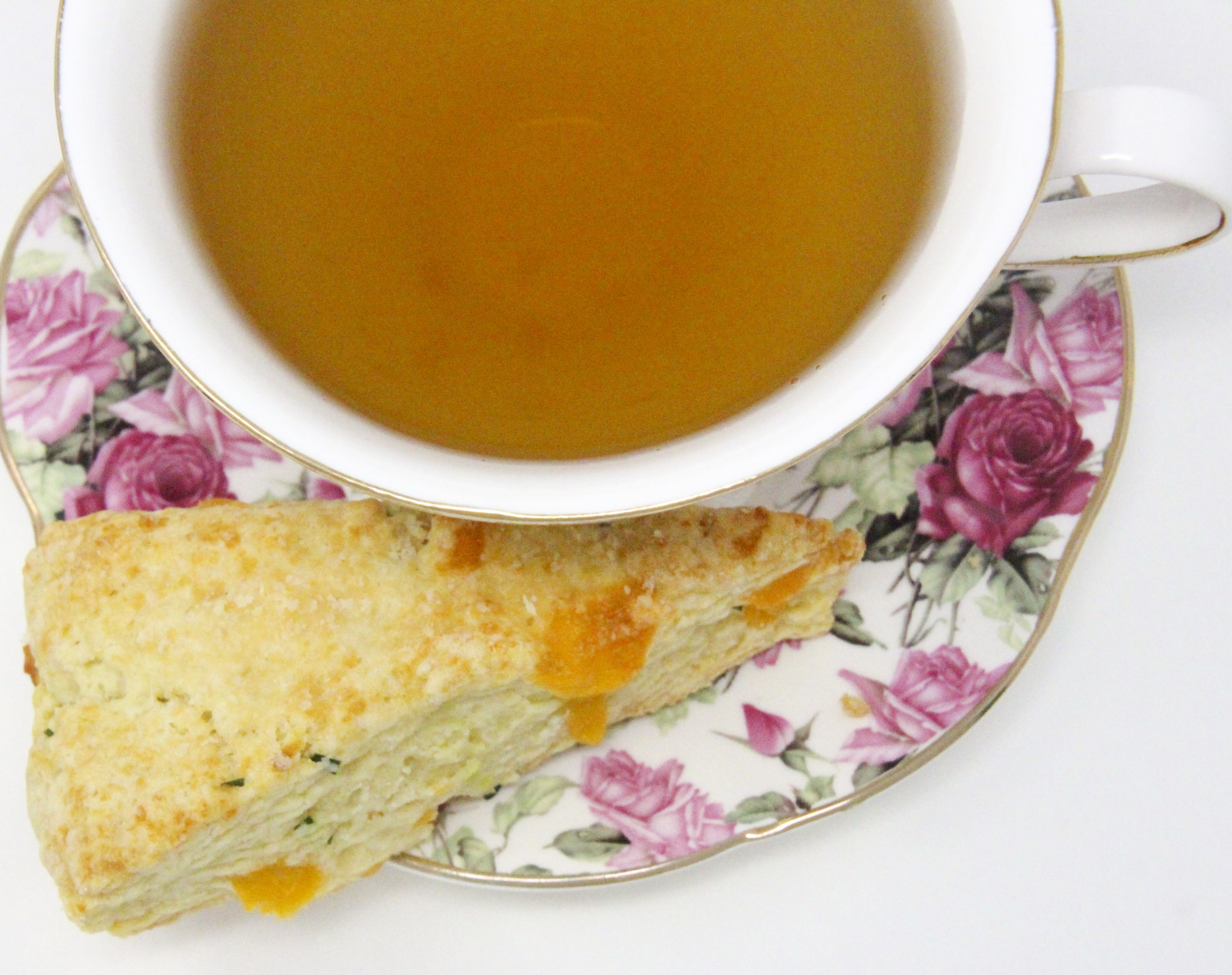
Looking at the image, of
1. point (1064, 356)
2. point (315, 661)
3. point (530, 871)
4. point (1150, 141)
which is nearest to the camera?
point (1150, 141)

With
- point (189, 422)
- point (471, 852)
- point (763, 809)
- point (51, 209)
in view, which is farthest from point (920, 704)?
point (51, 209)

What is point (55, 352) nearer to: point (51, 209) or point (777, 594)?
point (51, 209)

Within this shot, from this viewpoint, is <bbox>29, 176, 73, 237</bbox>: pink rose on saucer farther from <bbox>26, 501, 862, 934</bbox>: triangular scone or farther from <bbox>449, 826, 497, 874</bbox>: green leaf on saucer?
<bbox>449, 826, 497, 874</bbox>: green leaf on saucer

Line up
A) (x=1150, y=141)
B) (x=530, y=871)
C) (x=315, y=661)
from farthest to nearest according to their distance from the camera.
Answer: (x=530, y=871) → (x=315, y=661) → (x=1150, y=141)

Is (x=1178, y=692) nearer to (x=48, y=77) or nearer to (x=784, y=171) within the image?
(x=784, y=171)

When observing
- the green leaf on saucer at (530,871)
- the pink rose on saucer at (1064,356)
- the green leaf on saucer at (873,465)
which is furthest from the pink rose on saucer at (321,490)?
the pink rose on saucer at (1064,356)

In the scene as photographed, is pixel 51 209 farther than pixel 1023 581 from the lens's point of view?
Yes

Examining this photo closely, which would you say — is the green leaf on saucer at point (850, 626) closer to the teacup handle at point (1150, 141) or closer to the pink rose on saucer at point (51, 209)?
the teacup handle at point (1150, 141)
